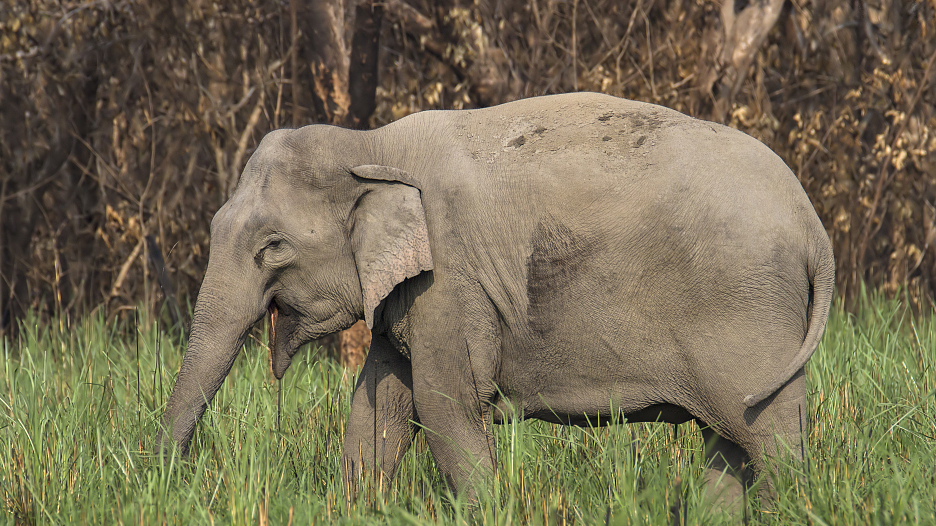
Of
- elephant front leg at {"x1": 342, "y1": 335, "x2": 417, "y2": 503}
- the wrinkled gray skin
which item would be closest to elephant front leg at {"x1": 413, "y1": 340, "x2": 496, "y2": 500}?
the wrinkled gray skin

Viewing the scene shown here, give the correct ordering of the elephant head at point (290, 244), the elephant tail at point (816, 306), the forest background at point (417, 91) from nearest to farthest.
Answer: the elephant tail at point (816, 306)
the elephant head at point (290, 244)
the forest background at point (417, 91)

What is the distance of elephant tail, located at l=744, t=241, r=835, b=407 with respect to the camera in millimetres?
3254

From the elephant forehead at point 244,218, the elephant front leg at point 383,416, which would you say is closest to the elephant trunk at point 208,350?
the elephant forehead at point 244,218

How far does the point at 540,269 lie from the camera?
3.48 meters

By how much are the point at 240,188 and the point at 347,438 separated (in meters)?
1.10

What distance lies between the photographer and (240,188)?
12.2 feet

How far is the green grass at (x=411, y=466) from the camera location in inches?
123

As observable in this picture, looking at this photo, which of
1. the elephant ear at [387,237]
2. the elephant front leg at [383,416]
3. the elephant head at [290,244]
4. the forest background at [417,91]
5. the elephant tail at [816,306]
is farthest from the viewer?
the forest background at [417,91]

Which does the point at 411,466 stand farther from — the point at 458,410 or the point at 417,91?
the point at 417,91

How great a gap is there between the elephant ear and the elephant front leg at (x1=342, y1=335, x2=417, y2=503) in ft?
1.33

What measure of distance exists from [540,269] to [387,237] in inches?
21.6

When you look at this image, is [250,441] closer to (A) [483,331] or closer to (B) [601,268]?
(A) [483,331]

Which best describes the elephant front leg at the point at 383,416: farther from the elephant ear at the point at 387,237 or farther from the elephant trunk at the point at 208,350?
the elephant trunk at the point at 208,350

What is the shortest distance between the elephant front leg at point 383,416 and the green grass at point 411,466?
90mm
